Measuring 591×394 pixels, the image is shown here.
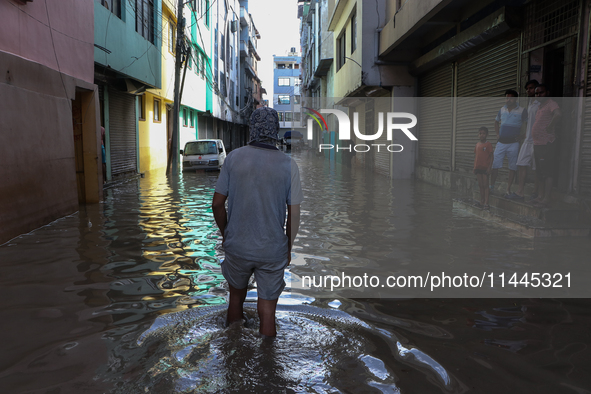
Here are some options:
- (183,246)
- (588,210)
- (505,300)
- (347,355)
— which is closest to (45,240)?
(183,246)

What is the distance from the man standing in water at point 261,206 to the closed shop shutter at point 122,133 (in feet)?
47.8

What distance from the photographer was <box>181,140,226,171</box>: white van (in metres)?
21.8

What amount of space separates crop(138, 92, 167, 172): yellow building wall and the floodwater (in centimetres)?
1438

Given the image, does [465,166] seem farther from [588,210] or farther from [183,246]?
[183,246]

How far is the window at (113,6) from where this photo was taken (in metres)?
14.6

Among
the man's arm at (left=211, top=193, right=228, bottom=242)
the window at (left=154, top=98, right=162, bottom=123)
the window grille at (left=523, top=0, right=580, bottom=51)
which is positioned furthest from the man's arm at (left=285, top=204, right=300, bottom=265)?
the window at (left=154, top=98, right=162, bottom=123)

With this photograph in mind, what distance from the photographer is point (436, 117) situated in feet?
51.7

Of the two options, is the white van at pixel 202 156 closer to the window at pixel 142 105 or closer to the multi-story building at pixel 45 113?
the window at pixel 142 105

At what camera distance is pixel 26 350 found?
3.58 metres

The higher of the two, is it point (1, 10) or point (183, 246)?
point (1, 10)

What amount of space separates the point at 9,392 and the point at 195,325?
1.33 metres

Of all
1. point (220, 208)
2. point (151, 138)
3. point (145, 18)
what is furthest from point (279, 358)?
point (151, 138)

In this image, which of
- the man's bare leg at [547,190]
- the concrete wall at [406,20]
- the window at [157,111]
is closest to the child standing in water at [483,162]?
the man's bare leg at [547,190]

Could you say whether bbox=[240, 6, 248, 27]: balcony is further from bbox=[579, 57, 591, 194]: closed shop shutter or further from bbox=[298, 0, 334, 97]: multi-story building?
bbox=[579, 57, 591, 194]: closed shop shutter
